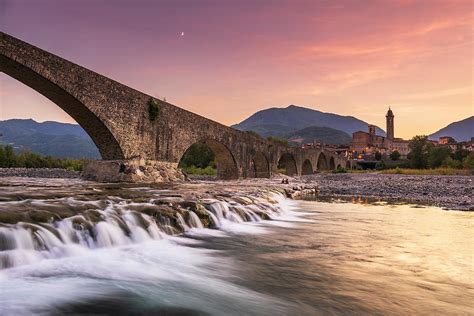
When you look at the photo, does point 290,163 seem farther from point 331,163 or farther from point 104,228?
point 104,228

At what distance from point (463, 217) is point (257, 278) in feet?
29.3

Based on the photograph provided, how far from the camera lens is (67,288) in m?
4.00

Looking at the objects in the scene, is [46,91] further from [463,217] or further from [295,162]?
[295,162]

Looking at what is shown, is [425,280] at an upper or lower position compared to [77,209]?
lower

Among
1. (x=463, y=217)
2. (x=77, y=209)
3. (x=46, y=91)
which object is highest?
(x=46, y=91)

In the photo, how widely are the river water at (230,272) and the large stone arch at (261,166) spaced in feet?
97.5

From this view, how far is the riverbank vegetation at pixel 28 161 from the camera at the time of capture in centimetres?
3438

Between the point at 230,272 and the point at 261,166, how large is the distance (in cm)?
3450

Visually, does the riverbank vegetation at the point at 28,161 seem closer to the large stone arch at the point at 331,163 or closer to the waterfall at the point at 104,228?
the waterfall at the point at 104,228

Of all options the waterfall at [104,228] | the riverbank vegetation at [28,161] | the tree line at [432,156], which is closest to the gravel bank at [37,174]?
the riverbank vegetation at [28,161]

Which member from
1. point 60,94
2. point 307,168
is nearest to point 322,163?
point 307,168

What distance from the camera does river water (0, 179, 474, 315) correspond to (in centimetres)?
376

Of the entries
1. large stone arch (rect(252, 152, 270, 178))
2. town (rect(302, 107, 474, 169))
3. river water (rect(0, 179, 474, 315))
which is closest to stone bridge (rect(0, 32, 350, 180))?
river water (rect(0, 179, 474, 315))

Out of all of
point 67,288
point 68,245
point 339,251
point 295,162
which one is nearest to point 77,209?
point 68,245
